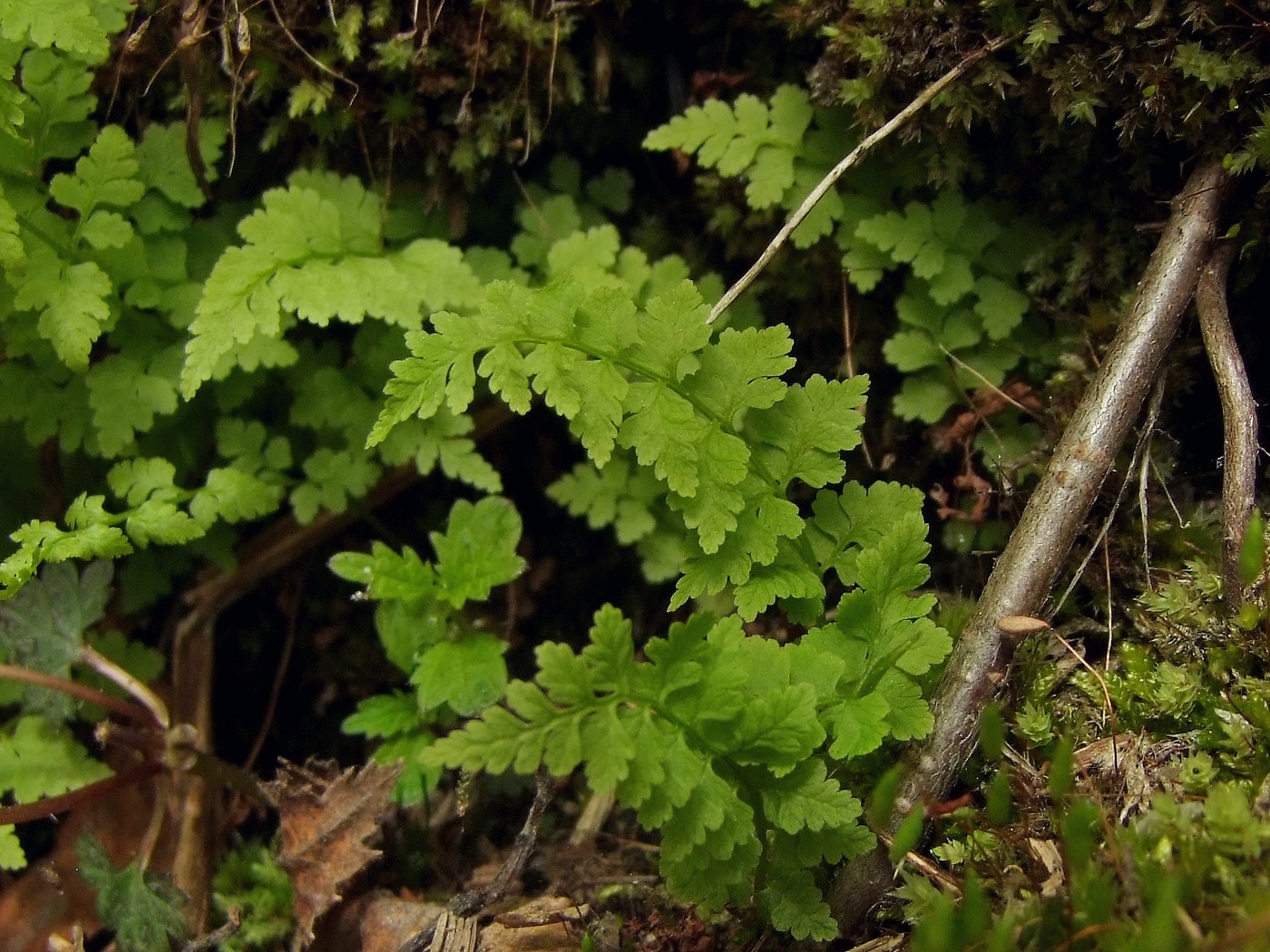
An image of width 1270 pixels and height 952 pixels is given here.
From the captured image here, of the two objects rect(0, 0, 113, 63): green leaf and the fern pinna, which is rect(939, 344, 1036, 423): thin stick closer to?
the fern pinna

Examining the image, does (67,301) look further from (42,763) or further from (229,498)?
(42,763)

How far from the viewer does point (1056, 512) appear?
2.27 meters

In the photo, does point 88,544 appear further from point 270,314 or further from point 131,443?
point 270,314

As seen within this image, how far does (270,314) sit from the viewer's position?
264 cm

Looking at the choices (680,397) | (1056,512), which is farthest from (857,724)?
(680,397)

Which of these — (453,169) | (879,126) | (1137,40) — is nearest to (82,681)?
(453,169)

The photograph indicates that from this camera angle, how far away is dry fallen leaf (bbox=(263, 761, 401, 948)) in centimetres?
271

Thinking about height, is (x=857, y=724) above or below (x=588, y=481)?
below

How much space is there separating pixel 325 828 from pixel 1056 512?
2.16 metres

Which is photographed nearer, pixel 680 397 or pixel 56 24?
pixel 680 397

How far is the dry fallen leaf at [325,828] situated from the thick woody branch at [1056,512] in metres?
1.33

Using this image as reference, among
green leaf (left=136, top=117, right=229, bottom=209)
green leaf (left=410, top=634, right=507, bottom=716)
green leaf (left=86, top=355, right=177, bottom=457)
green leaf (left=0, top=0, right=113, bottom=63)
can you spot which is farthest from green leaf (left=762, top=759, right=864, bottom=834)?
green leaf (left=0, top=0, right=113, bottom=63)

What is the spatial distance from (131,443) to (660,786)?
1990mm

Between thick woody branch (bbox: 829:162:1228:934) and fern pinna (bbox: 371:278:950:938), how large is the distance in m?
0.12
